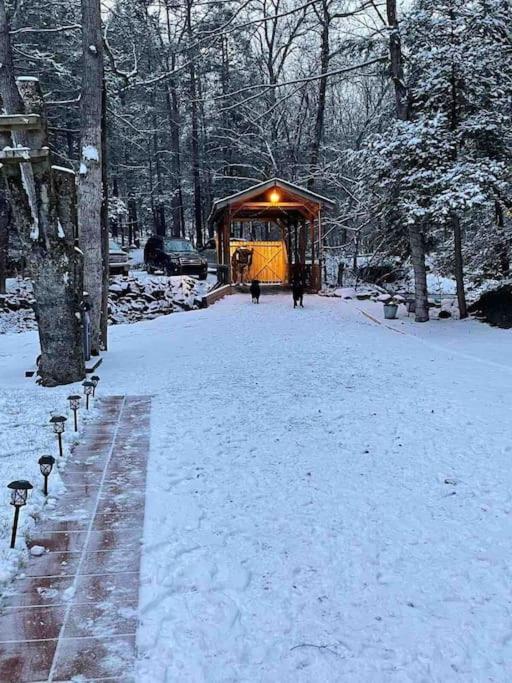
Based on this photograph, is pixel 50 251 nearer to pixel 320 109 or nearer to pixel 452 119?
pixel 452 119

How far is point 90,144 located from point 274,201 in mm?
10119

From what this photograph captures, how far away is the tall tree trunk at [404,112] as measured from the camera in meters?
11.8

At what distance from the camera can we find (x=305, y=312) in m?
13.5

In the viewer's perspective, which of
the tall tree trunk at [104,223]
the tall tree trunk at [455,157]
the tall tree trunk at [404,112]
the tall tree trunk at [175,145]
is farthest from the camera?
the tall tree trunk at [175,145]

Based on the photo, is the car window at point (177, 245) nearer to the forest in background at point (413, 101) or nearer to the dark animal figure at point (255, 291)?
the forest in background at point (413, 101)

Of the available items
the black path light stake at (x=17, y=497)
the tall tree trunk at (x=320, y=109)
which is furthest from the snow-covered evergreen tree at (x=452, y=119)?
the black path light stake at (x=17, y=497)

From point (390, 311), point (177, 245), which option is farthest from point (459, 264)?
point (177, 245)

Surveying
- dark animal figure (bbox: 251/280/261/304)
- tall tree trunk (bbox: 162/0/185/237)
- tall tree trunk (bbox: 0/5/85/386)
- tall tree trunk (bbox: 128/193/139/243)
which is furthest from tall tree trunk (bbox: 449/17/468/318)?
tall tree trunk (bbox: 128/193/139/243)

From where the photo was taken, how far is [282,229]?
67.4 ft

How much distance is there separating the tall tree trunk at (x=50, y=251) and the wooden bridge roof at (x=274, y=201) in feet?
35.5

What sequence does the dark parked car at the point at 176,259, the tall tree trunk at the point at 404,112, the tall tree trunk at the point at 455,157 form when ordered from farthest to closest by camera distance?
the dark parked car at the point at 176,259 < the tall tree trunk at the point at 404,112 < the tall tree trunk at the point at 455,157

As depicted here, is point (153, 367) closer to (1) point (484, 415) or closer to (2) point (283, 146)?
(1) point (484, 415)

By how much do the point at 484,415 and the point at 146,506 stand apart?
3283 mm

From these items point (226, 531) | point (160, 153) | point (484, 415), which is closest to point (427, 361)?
point (484, 415)
